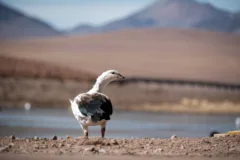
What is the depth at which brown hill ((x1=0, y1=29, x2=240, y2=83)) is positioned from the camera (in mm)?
106188

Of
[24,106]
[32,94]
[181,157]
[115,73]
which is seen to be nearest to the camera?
[181,157]

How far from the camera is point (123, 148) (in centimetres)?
1189

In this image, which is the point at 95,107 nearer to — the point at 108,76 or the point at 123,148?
the point at 123,148

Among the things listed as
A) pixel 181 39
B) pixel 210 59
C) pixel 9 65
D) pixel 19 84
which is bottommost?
pixel 19 84

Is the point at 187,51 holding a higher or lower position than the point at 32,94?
higher

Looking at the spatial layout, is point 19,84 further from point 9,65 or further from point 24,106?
point 9,65

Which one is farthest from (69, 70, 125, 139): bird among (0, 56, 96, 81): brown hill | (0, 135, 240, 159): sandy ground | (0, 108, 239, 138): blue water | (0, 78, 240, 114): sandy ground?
(0, 56, 96, 81): brown hill

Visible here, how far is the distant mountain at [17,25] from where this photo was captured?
14496 centimetres

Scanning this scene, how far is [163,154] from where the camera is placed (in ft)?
37.0

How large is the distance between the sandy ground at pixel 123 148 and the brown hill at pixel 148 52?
8452 cm

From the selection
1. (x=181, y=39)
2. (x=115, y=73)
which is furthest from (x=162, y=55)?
(x=115, y=73)

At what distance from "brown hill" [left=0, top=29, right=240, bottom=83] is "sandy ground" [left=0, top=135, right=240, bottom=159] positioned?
84.5 metres

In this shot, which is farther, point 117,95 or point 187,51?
point 187,51

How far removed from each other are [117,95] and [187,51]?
203 ft
